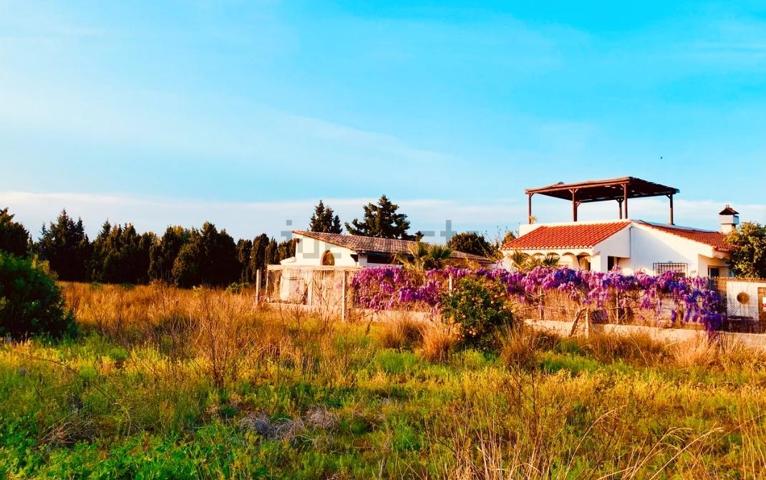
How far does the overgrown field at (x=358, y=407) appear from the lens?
397cm

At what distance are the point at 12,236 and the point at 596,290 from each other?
67.8 ft

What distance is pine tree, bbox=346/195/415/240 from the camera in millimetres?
43906

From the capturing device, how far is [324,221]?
45.3 metres

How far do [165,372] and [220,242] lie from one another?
23166mm

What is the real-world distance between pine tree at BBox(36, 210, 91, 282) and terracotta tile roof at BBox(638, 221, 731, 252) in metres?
26.0

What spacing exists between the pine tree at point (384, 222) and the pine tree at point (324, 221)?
175 cm

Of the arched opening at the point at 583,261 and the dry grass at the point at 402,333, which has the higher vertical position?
the arched opening at the point at 583,261

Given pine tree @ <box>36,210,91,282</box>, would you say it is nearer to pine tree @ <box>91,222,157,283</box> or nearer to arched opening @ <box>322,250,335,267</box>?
pine tree @ <box>91,222,157,283</box>

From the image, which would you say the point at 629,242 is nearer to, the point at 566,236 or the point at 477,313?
the point at 566,236

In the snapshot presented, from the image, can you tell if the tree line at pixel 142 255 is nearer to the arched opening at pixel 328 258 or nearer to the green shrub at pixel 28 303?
the arched opening at pixel 328 258

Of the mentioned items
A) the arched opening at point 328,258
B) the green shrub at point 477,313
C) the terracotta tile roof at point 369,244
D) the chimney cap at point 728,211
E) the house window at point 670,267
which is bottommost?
the green shrub at point 477,313

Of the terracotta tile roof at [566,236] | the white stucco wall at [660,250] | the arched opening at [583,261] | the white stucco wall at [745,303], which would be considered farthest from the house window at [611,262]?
the white stucco wall at [745,303]

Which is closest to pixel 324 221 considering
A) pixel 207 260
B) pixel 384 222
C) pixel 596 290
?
pixel 384 222

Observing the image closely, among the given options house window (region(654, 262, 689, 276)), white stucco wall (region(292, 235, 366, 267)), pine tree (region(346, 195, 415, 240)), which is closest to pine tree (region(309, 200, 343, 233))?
pine tree (region(346, 195, 415, 240))
